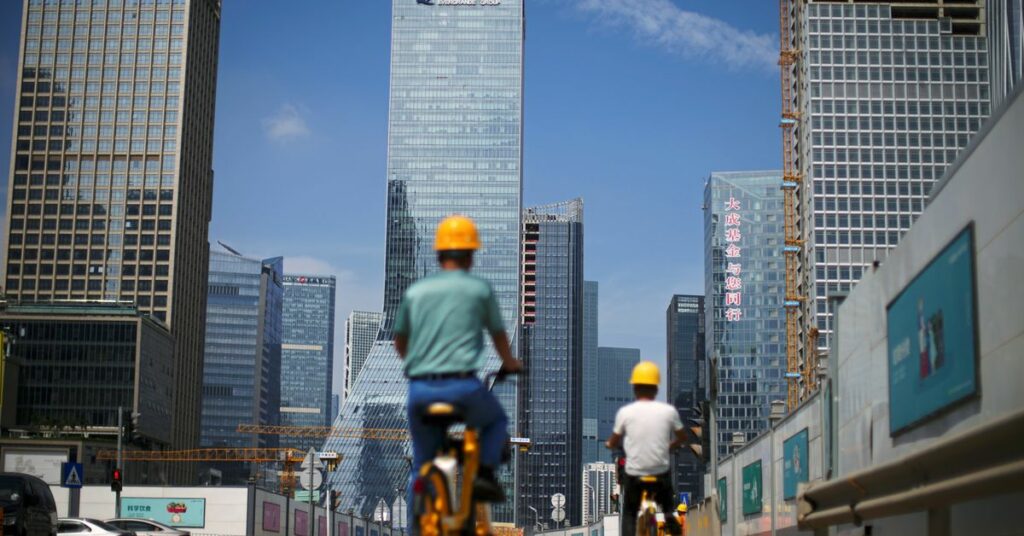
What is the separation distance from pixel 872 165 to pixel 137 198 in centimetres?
9655

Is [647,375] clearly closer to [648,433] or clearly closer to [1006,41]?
[648,433]

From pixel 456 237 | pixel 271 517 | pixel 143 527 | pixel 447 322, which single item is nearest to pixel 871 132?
pixel 271 517

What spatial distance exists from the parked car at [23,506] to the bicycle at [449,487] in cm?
1662

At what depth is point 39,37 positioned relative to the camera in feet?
611

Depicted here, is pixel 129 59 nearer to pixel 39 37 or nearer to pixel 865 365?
pixel 39 37

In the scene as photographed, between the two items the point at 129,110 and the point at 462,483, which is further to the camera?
the point at 129,110

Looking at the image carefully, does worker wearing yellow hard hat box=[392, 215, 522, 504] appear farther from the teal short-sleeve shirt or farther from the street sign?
the street sign

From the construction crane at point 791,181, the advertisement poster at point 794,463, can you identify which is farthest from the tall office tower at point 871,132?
the advertisement poster at point 794,463

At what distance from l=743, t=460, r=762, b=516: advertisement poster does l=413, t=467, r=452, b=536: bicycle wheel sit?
28979 mm

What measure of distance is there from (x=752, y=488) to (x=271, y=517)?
1630 inches

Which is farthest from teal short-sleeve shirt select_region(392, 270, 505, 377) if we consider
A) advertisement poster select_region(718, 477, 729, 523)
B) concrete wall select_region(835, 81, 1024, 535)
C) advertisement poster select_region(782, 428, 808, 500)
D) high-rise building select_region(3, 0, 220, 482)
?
high-rise building select_region(3, 0, 220, 482)

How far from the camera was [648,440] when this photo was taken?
11.2 metres

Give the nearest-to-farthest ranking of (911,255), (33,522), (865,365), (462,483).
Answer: (462,483) → (911,255) → (865,365) → (33,522)

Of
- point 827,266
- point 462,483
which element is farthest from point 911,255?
point 827,266
